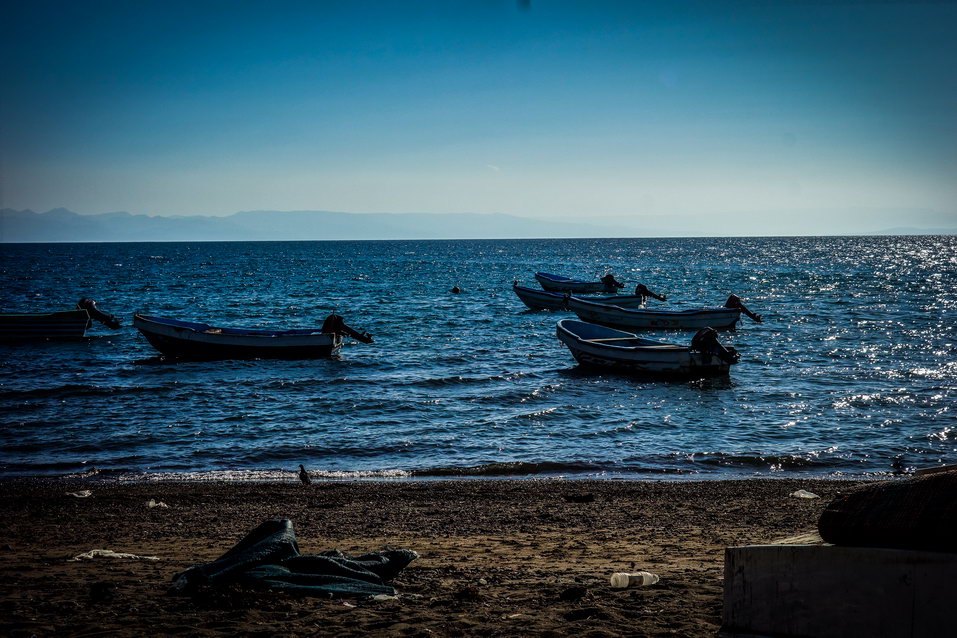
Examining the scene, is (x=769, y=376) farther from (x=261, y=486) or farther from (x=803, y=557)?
(x=803, y=557)

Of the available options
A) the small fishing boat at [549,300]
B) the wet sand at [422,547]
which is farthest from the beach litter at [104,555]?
the small fishing boat at [549,300]

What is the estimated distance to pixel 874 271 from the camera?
8550cm

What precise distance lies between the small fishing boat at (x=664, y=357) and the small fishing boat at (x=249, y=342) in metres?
8.86

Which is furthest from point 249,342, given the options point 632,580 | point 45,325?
point 632,580

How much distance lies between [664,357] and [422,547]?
16.1 meters

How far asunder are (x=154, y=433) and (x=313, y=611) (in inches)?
499

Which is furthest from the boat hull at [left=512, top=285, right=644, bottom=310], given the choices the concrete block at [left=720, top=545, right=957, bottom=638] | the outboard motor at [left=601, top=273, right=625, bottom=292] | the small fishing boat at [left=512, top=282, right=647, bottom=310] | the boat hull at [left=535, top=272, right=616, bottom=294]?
the concrete block at [left=720, top=545, right=957, bottom=638]

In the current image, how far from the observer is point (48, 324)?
33.4 metres

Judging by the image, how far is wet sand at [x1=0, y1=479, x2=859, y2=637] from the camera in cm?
552

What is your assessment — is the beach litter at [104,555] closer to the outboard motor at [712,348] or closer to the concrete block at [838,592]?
the concrete block at [838,592]

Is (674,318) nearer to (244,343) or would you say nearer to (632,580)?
(244,343)

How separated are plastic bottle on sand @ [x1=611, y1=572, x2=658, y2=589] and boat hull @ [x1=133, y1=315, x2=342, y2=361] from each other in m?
21.9

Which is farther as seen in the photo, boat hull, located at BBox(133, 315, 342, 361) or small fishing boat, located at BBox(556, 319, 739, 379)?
boat hull, located at BBox(133, 315, 342, 361)

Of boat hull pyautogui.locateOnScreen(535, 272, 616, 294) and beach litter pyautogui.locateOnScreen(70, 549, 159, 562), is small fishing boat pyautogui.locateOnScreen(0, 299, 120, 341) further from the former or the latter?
beach litter pyautogui.locateOnScreen(70, 549, 159, 562)
